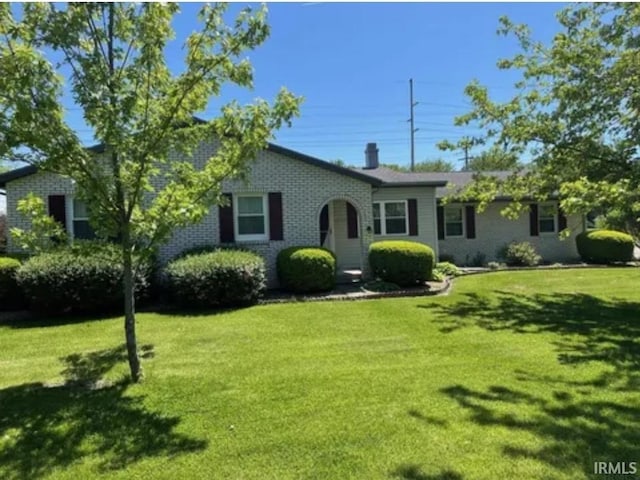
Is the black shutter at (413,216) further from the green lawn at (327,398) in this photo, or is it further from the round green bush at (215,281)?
the green lawn at (327,398)

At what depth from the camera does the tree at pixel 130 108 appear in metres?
4.59

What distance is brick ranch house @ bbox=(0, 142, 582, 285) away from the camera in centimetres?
1184

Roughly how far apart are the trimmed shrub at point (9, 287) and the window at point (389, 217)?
10924mm

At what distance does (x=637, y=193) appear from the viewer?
273 inches

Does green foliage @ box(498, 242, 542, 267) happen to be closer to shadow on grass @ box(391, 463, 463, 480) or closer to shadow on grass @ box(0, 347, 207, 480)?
shadow on grass @ box(0, 347, 207, 480)

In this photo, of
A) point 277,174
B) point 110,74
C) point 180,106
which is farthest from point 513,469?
point 277,174

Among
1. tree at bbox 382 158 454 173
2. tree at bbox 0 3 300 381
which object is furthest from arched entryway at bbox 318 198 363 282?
tree at bbox 382 158 454 173

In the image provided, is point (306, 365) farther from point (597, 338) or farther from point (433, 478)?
point (597, 338)

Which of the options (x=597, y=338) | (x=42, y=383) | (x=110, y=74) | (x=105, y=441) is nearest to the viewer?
(x=105, y=441)

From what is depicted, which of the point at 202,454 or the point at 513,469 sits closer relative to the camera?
the point at 513,469

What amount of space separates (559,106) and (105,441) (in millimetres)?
11284

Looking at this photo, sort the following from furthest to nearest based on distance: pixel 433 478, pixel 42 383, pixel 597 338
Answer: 1. pixel 597 338
2. pixel 42 383
3. pixel 433 478

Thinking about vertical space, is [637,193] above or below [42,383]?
above

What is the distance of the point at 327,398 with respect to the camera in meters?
4.87
